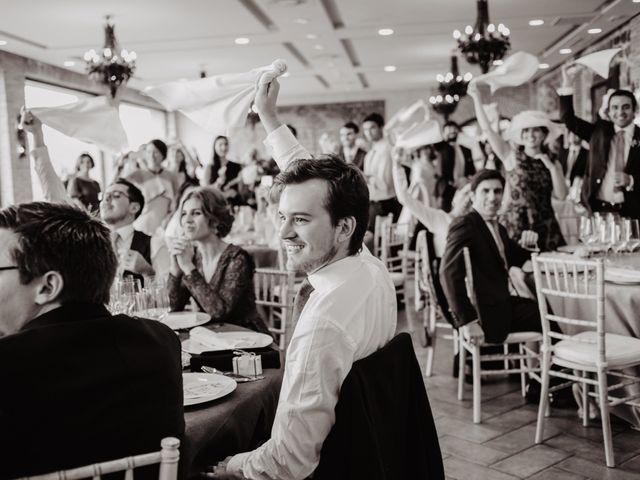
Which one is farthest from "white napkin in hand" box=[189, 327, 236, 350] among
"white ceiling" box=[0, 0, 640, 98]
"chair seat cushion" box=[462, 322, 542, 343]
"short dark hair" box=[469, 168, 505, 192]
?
"white ceiling" box=[0, 0, 640, 98]

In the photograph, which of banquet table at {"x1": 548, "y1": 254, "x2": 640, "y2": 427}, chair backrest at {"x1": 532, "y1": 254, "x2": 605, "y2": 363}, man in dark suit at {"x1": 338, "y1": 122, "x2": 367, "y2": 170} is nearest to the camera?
chair backrest at {"x1": 532, "y1": 254, "x2": 605, "y2": 363}

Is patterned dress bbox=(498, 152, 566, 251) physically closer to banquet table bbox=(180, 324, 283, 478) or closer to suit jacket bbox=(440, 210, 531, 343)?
suit jacket bbox=(440, 210, 531, 343)

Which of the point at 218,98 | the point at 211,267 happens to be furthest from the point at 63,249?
the point at 211,267

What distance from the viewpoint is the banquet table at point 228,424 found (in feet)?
4.53

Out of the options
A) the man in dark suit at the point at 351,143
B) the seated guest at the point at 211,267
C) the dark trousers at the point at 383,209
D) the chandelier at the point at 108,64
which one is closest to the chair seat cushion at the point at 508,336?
the seated guest at the point at 211,267

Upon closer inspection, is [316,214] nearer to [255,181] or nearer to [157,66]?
[255,181]

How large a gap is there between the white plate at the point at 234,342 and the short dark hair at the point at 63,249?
0.73m

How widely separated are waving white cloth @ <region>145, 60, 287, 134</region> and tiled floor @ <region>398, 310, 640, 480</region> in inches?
71.0

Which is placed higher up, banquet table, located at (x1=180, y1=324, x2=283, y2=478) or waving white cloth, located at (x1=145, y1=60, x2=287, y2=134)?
waving white cloth, located at (x1=145, y1=60, x2=287, y2=134)

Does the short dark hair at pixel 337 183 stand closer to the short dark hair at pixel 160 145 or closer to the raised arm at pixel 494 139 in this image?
the raised arm at pixel 494 139

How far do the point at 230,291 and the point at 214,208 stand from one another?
431 millimetres

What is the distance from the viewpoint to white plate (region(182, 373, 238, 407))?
5.00ft

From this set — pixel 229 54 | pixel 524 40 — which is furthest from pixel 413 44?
pixel 229 54

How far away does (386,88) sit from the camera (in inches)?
586
